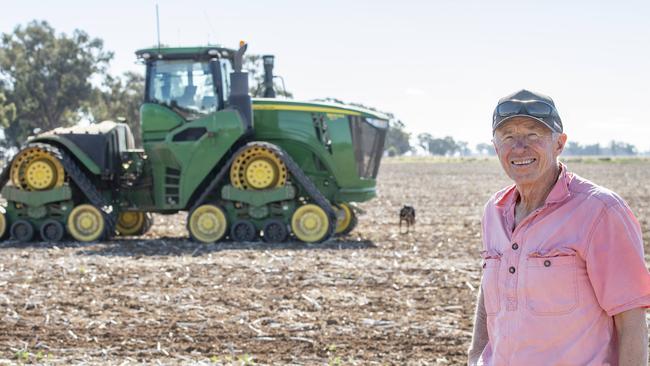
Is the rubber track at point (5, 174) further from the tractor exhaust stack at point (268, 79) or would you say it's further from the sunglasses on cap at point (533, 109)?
the sunglasses on cap at point (533, 109)

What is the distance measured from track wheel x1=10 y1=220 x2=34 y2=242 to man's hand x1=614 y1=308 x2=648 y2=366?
12.2 m

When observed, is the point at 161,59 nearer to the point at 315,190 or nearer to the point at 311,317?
the point at 315,190

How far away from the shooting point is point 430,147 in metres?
170

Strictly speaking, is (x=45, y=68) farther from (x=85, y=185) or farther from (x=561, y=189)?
(x=561, y=189)

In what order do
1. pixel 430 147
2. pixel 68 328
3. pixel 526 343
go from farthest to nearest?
pixel 430 147 → pixel 68 328 → pixel 526 343

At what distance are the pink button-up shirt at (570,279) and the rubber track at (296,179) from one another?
33.7 feet

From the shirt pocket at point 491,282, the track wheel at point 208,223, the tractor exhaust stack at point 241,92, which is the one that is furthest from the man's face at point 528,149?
the track wheel at point 208,223

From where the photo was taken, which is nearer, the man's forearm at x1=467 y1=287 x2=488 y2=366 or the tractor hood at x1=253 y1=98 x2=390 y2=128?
the man's forearm at x1=467 y1=287 x2=488 y2=366

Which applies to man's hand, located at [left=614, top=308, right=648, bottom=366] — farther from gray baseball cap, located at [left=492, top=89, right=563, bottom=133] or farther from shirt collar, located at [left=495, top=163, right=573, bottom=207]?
gray baseball cap, located at [left=492, top=89, right=563, bottom=133]

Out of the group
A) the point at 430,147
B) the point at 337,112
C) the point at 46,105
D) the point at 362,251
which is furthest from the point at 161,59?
the point at 430,147

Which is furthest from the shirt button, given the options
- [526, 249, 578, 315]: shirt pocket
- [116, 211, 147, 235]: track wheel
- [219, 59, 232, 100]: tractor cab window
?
[116, 211, 147, 235]: track wheel

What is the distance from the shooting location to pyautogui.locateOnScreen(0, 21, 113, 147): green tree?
51719 mm

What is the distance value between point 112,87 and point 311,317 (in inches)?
1979

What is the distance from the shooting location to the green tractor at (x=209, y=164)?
13.3 metres
